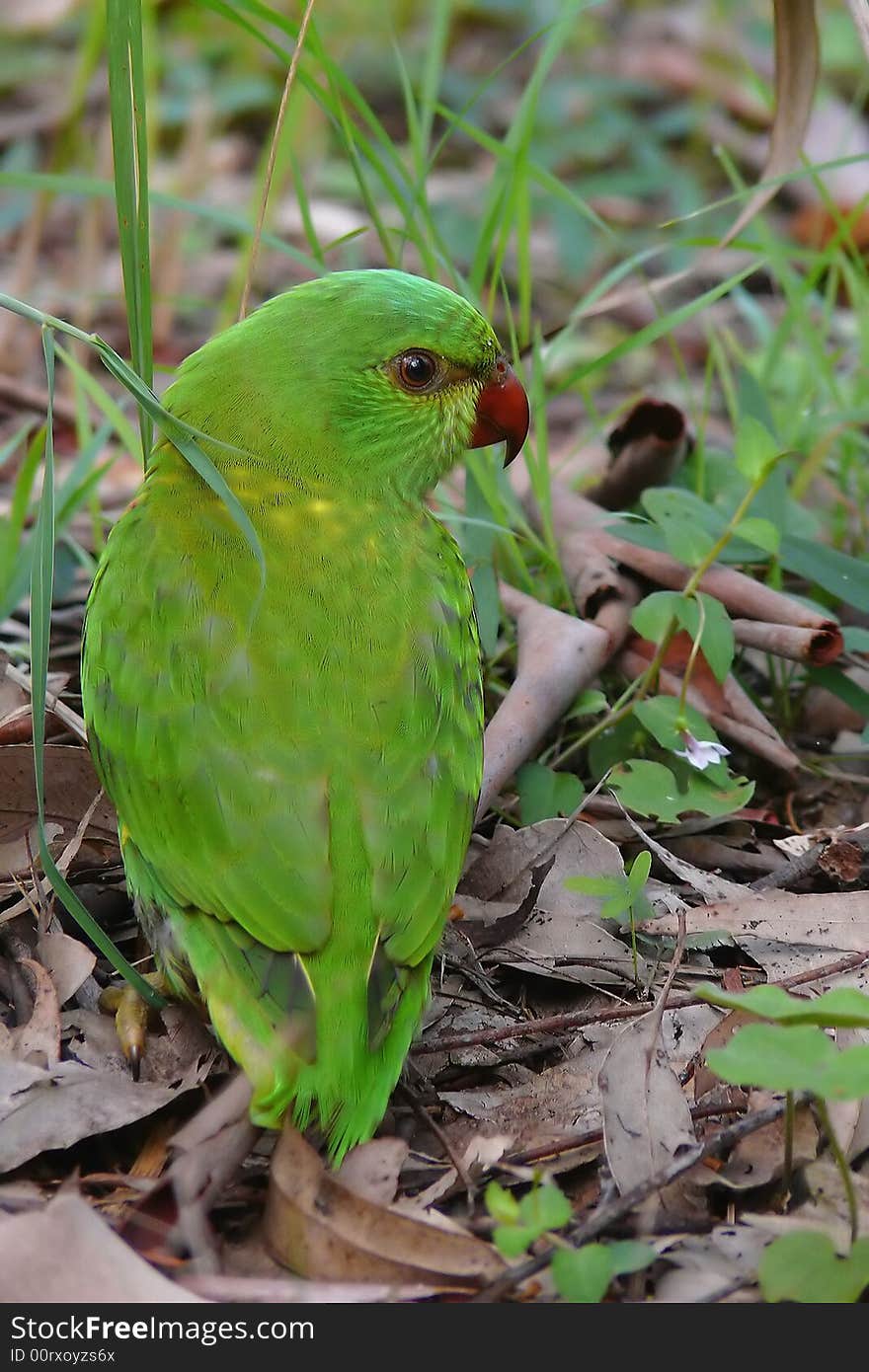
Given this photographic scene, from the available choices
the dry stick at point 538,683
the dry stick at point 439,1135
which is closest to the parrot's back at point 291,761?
the dry stick at point 439,1135

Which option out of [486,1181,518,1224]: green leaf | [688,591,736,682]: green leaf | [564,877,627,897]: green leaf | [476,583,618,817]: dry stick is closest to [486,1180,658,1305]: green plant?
[486,1181,518,1224]: green leaf

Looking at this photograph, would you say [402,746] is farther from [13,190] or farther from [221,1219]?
[13,190]

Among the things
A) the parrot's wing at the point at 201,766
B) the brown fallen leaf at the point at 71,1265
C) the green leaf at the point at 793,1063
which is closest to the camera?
the green leaf at the point at 793,1063

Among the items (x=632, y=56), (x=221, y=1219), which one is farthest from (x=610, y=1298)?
(x=632, y=56)

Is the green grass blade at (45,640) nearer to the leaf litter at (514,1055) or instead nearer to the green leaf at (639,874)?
the leaf litter at (514,1055)

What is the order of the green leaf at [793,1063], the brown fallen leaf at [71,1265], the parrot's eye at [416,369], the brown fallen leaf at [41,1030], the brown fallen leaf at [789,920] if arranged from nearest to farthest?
1. the green leaf at [793,1063]
2. the brown fallen leaf at [71,1265]
3. the brown fallen leaf at [41,1030]
4. the brown fallen leaf at [789,920]
5. the parrot's eye at [416,369]

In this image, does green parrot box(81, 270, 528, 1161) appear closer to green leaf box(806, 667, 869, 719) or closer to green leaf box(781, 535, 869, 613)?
green leaf box(781, 535, 869, 613)

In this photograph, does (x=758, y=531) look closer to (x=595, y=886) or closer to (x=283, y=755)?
(x=595, y=886)

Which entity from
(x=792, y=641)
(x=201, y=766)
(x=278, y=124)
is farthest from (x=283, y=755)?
(x=278, y=124)
